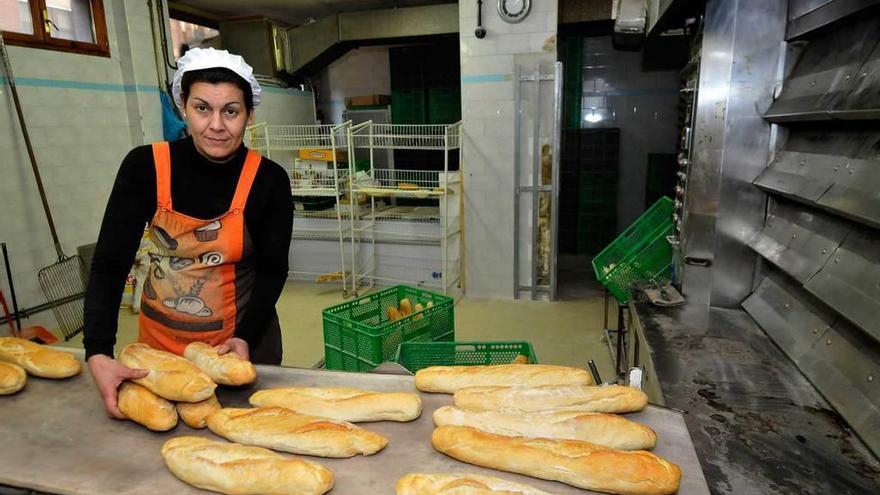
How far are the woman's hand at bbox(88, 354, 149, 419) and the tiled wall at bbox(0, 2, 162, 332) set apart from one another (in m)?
3.86

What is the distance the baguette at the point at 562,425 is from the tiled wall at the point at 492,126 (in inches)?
155

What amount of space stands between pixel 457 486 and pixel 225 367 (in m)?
0.63

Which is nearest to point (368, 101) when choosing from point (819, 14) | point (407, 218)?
point (407, 218)

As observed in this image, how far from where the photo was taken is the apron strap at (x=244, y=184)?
144cm

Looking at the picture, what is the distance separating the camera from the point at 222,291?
4.98 feet

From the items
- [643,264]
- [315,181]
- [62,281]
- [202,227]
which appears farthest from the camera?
[315,181]

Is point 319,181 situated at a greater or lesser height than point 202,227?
lesser

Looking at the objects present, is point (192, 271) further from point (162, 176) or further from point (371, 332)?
point (371, 332)

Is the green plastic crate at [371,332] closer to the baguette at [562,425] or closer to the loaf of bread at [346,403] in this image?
the loaf of bread at [346,403]

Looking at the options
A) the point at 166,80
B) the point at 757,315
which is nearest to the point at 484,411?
the point at 757,315

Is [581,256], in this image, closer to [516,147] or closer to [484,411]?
[516,147]

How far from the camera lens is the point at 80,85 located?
4.37 meters

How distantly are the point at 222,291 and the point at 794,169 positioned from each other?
2.17 m

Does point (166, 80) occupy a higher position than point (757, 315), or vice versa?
point (166, 80)
